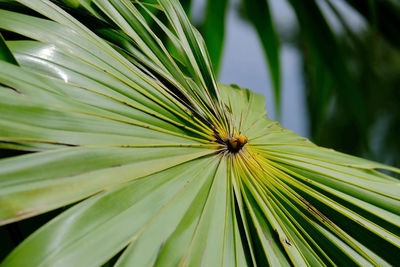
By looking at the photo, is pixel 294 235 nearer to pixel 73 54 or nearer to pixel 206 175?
pixel 206 175

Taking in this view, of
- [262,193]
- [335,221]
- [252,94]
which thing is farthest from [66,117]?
[252,94]

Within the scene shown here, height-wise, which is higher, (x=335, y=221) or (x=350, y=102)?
(x=350, y=102)

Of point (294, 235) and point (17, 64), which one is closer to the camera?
point (17, 64)

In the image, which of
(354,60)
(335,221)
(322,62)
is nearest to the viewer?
(335,221)

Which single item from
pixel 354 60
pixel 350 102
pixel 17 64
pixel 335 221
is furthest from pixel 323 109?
pixel 354 60

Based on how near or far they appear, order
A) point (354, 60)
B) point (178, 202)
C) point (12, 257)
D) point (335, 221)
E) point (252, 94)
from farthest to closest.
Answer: point (354, 60) → point (252, 94) → point (335, 221) → point (178, 202) → point (12, 257)

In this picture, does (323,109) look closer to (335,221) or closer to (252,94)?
(252,94)

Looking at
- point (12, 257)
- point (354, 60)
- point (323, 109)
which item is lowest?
point (12, 257)
